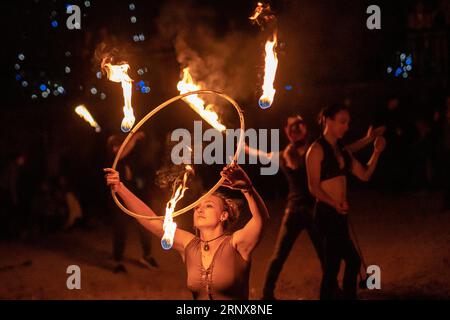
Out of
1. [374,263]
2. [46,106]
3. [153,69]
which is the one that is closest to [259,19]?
[374,263]

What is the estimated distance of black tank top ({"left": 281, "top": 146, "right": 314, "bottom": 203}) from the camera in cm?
633

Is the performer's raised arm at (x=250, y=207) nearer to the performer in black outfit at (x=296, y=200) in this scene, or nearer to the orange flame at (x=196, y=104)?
the orange flame at (x=196, y=104)

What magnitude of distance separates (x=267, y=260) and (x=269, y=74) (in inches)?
140

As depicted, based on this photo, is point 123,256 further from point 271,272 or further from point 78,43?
point 78,43

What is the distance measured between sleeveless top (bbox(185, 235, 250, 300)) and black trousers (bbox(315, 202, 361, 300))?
60.8 inches

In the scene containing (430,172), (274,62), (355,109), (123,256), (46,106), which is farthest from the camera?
(46,106)

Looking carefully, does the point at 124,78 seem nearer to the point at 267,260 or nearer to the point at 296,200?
the point at 296,200

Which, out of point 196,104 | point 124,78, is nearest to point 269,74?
point 196,104

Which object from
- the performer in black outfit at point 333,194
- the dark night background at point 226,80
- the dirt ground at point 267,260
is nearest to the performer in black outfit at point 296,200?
the performer in black outfit at point 333,194

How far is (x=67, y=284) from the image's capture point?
7.84 metres

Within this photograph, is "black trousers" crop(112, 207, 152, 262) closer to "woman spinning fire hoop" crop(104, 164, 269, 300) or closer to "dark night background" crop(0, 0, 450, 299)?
"dark night background" crop(0, 0, 450, 299)

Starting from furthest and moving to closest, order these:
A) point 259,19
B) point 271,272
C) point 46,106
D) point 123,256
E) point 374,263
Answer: point 46,106, point 123,256, point 374,263, point 271,272, point 259,19

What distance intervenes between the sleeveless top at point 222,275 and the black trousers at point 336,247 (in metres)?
1.55

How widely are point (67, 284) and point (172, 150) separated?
302 cm
